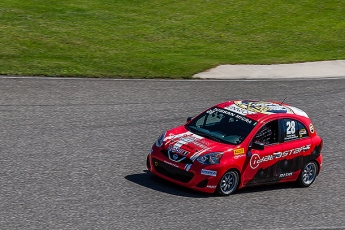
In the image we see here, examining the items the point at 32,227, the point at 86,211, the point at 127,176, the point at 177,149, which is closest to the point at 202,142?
the point at 177,149

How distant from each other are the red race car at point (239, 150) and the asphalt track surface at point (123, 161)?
0.96 feet

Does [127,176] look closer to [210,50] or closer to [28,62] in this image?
[28,62]

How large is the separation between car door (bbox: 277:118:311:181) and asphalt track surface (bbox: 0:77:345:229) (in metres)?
0.40

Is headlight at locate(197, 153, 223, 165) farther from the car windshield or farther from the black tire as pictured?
the black tire

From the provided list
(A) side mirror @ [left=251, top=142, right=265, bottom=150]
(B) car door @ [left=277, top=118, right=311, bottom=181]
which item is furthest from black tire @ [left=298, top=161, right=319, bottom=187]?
(A) side mirror @ [left=251, top=142, right=265, bottom=150]

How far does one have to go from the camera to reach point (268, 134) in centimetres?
1267

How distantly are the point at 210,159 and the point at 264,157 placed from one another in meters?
1.20

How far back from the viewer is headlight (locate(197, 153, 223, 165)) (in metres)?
11.8

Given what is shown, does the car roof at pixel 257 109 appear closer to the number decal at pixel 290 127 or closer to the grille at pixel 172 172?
the number decal at pixel 290 127

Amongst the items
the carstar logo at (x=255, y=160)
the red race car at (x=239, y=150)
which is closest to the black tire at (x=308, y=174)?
the red race car at (x=239, y=150)

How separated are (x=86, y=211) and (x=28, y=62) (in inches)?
382

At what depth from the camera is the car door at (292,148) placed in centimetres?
1282

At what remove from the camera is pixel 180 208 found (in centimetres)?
1123

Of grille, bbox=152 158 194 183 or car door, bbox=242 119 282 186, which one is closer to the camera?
grille, bbox=152 158 194 183
